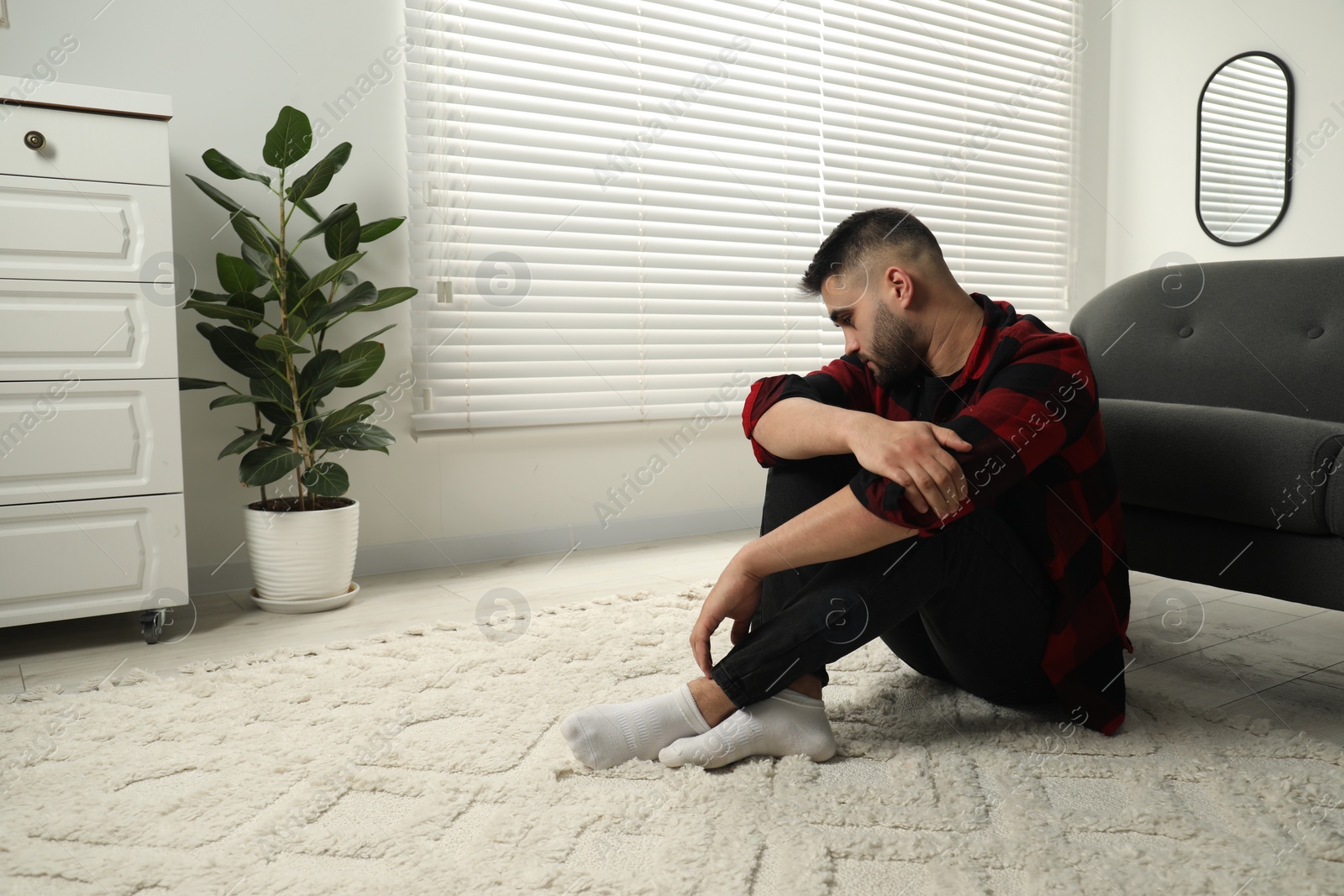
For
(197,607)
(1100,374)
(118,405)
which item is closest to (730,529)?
(1100,374)

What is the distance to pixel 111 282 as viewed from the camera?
6.03 ft

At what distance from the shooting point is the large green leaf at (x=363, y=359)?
2215 millimetres

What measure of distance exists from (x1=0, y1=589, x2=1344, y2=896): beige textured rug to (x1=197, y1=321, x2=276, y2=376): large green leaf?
82 centimetres

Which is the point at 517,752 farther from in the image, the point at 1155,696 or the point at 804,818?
the point at 1155,696

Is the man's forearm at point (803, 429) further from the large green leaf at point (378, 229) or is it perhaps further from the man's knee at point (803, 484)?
the large green leaf at point (378, 229)

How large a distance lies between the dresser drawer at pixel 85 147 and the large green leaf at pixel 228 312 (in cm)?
29

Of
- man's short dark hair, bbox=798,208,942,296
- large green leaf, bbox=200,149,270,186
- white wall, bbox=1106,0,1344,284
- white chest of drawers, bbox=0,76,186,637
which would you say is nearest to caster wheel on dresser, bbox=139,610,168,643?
white chest of drawers, bbox=0,76,186,637

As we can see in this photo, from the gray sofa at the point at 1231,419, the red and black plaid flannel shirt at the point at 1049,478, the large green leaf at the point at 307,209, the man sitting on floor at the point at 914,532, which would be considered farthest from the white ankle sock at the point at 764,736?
the large green leaf at the point at 307,209

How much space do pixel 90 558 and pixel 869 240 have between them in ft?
5.43

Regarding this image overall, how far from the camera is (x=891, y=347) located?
135 cm

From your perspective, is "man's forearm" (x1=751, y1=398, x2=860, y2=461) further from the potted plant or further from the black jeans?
the potted plant

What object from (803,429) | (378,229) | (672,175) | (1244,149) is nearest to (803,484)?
(803,429)

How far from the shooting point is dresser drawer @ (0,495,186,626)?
1.78m

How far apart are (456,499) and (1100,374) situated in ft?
5.83
